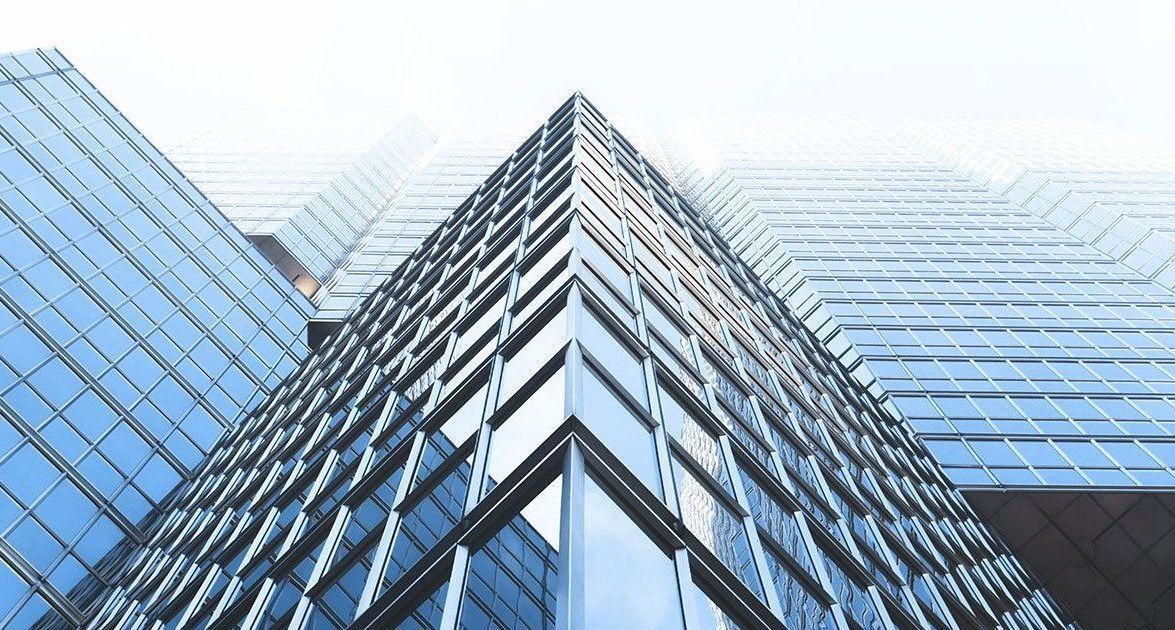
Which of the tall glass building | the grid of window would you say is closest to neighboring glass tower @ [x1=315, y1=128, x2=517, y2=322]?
the grid of window

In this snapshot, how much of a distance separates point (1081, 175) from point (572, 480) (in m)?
65.1

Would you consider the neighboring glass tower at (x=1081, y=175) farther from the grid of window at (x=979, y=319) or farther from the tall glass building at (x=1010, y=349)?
the grid of window at (x=979, y=319)

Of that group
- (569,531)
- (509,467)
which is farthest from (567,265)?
(569,531)

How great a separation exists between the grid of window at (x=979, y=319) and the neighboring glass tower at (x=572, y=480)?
4.93 meters

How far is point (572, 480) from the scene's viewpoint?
9.05 m

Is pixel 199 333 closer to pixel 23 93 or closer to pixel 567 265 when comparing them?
pixel 23 93

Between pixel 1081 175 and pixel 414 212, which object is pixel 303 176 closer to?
pixel 414 212

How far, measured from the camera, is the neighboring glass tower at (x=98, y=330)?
70.2 ft

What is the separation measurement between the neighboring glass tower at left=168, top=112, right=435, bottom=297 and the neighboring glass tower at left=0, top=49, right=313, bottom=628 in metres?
10.7

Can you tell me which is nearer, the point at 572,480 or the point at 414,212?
the point at 572,480

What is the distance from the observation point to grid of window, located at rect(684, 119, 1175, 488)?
1172 inches

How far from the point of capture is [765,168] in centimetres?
7100

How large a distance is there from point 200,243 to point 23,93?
7.34 metres

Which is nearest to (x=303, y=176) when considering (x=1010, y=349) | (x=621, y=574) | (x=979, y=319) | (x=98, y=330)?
(x=98, y=330)
